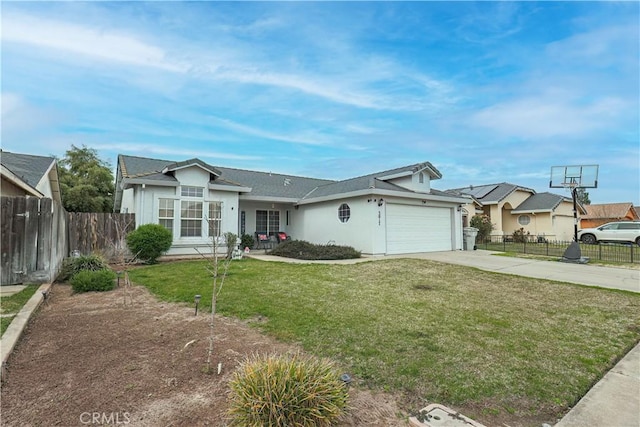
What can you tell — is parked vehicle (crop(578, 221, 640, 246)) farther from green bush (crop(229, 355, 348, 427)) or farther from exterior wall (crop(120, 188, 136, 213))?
exterior wall (crop(120, 188, 136, 213))

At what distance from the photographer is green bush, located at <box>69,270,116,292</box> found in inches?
270

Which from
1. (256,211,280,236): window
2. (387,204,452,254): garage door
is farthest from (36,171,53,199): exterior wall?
(387,204,452,254): garage door

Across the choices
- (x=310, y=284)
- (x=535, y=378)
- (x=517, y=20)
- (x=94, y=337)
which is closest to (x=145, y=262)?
(x=310, y=284)

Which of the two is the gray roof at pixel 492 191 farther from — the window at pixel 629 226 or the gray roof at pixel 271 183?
the gray roof at pixel 271 183

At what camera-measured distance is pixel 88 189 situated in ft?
85.2

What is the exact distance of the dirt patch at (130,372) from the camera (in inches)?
95.9

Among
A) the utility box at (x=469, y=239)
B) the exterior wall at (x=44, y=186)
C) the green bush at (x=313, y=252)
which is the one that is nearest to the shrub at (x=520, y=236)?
the utility box at (x=469, y=239)

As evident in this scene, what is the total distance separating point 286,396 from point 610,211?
4576 centimetres

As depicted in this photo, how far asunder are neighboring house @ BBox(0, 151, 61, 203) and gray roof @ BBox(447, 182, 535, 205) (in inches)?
972

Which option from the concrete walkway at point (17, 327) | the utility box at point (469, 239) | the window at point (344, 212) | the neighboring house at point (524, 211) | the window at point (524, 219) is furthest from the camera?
the window at point (524, 219)

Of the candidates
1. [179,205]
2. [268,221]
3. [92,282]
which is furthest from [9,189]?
[268,221]

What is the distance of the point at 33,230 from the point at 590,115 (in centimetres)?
2073

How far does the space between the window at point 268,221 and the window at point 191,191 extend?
448 centimetres

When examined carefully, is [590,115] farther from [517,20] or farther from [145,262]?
[145,262]
